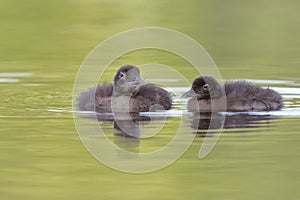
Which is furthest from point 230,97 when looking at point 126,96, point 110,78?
point 110,78

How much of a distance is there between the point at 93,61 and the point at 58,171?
20.6ft

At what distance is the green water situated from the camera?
7.47 metres

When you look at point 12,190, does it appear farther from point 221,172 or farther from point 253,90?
point 253,90

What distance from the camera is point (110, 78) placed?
13.3m

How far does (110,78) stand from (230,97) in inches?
111

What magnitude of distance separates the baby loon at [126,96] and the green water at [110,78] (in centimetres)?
32

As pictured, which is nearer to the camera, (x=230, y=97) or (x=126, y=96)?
(x=230, y=97)

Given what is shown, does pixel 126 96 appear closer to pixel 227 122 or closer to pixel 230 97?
pixel 230 97

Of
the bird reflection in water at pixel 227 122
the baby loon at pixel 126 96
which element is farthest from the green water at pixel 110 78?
the baby loon at pixel 126 96

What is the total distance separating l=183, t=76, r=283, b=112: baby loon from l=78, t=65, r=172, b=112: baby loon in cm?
34

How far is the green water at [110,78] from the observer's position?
24.5 feet

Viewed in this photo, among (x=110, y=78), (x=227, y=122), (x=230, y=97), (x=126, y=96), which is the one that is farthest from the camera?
(x=110, y=78)

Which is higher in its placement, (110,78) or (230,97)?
(110,78)

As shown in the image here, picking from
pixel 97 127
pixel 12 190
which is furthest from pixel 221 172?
pixel 97 127
